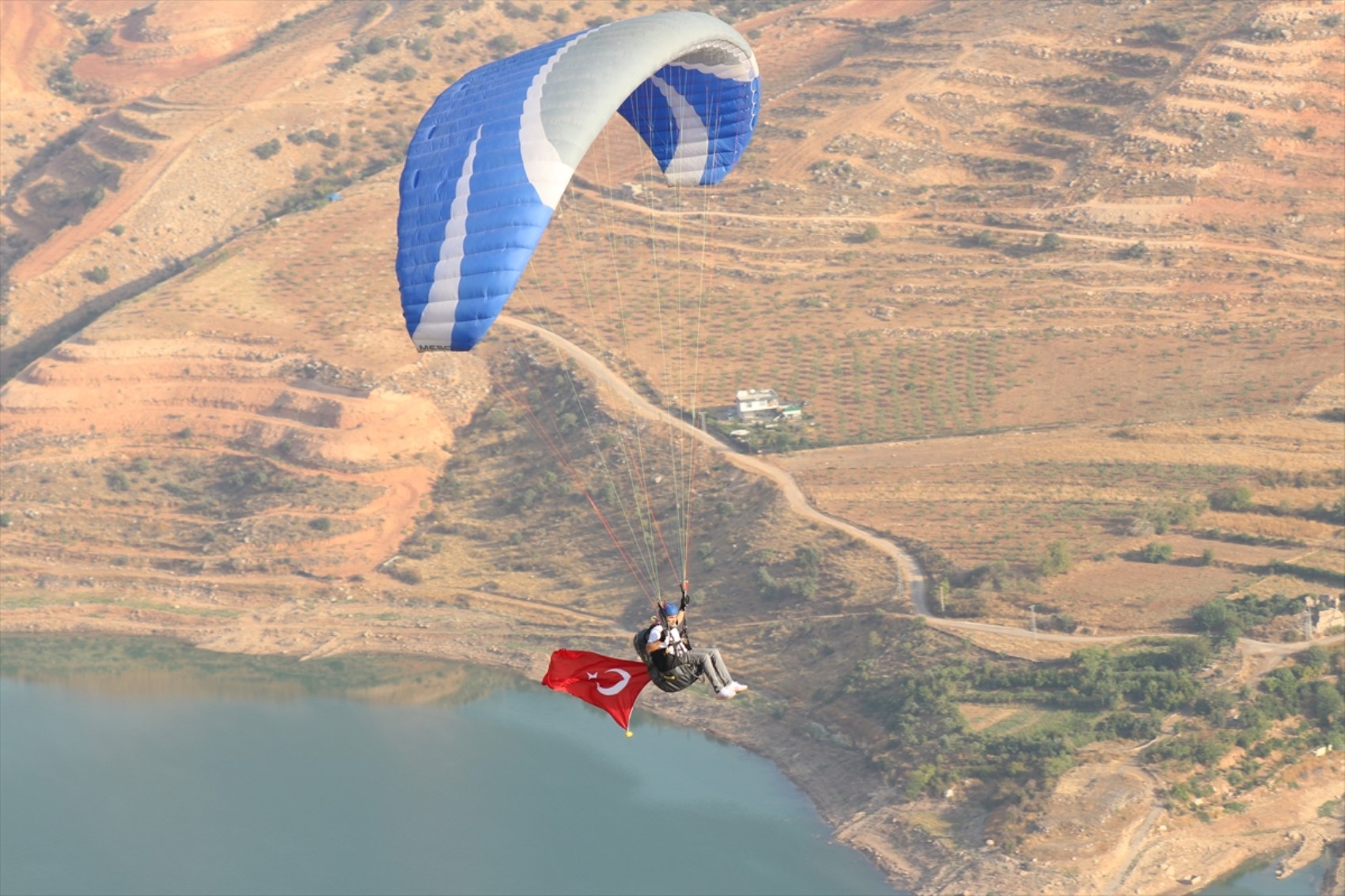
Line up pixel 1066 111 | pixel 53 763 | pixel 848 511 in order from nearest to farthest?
pixel 53 763, pixel 848 511, pixel 1066 111

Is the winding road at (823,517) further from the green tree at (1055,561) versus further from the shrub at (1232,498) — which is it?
the shrub at (1232,498)

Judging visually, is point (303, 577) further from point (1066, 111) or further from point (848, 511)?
point (1066, 111)

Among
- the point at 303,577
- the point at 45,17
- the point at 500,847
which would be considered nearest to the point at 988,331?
the point at 303,577

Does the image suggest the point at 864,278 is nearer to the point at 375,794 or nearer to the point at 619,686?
the point at 375,794

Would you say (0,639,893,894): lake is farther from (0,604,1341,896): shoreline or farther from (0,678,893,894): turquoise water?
(0,604,1341,896): shoreline

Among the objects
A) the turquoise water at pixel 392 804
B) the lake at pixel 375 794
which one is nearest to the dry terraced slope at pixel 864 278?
the lake at pixel 375 794

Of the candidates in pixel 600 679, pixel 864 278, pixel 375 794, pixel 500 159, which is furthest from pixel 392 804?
pixel 864 278
